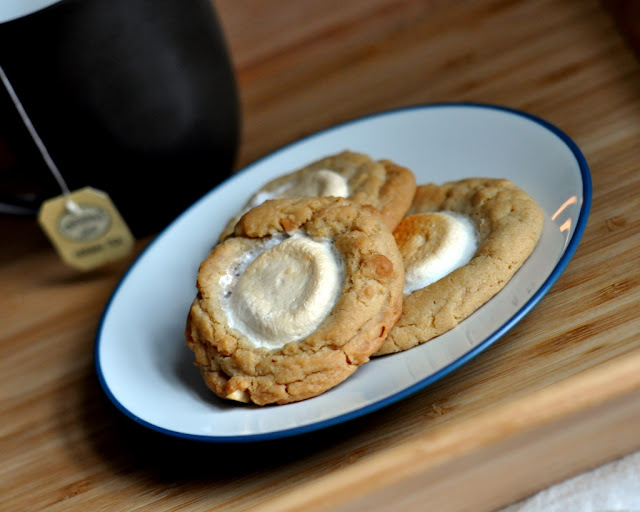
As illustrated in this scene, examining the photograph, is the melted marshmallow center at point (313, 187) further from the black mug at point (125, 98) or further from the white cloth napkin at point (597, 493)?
the white cloth napkin at point (597, 493)

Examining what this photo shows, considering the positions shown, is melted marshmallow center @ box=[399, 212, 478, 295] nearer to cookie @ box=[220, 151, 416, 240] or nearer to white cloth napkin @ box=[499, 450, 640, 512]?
cookie @ box=[220, 151, 416, 240]

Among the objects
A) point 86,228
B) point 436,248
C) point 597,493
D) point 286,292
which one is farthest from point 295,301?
point 86,228

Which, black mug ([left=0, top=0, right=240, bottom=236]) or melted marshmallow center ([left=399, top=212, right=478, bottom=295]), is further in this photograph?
black mug ([left=0, top=0, right=240, bottom=236])

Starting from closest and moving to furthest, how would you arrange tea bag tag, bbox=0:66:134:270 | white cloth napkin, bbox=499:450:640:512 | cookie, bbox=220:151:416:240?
white cloth napkin, bbox=499:450:640:512
cookie, bbox=220:151:416:240
tea bag tag, bbox=0:66:134:270

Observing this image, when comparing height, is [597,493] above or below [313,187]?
below

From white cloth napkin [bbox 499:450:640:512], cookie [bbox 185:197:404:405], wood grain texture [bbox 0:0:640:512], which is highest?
cookie [bbox 185:197:404:405]

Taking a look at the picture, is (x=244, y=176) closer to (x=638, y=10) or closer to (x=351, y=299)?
(x=351, y=299)

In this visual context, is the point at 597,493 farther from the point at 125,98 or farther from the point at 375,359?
the point at 125,98

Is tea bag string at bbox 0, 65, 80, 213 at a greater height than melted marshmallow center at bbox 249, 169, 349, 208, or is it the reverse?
tea bag string at bbox 0, 65, 80, 213

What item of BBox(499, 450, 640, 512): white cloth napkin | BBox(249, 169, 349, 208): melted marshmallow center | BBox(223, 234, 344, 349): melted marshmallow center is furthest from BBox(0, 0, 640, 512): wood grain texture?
BBox(249, 169, 349, 208): melted marshmallow center
